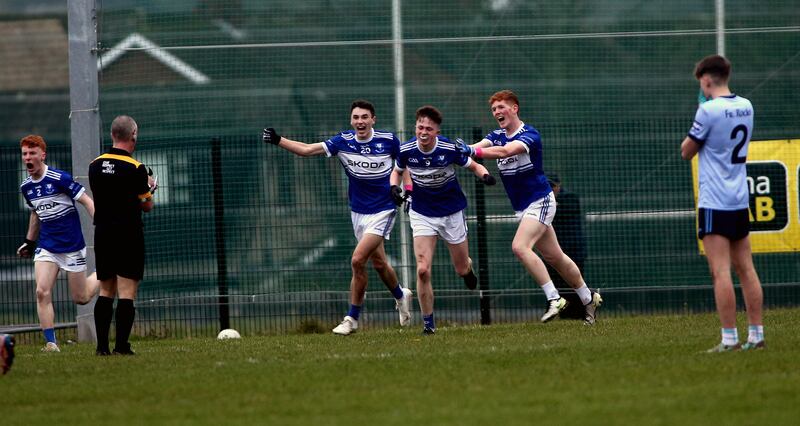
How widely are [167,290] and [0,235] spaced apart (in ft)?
7.59

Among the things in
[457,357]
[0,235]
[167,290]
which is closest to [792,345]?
[457,357]

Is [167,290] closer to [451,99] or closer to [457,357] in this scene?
[451,99]

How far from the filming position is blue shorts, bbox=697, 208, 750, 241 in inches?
351

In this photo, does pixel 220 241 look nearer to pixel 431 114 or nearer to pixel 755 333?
pixel 431 114

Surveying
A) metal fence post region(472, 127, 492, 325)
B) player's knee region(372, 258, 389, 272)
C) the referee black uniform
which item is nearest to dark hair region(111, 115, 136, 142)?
the referee black uniform

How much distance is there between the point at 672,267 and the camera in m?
16.4

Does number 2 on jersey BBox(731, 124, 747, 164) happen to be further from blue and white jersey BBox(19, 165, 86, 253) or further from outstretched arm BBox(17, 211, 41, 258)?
outstretched arm BBox(17, 211, 41, 258)

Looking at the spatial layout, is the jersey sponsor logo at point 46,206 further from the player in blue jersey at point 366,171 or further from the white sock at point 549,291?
the white sock at point 549,291

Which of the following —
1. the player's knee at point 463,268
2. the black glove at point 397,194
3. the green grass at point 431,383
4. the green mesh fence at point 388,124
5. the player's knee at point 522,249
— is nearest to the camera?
the green grass at point 431,383

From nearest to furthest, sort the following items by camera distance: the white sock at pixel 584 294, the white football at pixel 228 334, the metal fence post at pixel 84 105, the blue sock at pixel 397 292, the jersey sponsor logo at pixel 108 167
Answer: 1. the jersey sponsor logo at pixel 108 167
2. the white sock at pixel 584 294
3. the blue sock at pixel 397 292
4. the white football at pixel 228 334
5. the metal fence post at pixel 84 105

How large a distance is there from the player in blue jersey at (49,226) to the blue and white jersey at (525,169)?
427cm

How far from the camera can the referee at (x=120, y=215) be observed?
10609mm

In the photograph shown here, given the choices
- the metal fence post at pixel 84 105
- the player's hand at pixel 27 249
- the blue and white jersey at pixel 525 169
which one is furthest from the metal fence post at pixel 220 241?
the blue and white jersey at pixel 525 169

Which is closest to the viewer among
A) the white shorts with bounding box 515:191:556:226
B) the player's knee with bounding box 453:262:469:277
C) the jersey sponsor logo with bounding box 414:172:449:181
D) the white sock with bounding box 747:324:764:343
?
the white sock with bounding box 747:324:764:343
